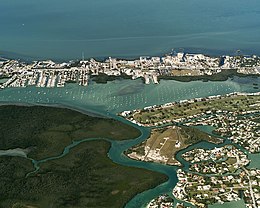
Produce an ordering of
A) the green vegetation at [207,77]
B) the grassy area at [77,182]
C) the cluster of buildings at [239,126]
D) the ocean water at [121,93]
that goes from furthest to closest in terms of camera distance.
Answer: the green vegetation at [207,77] → the ocean water at [121,93] → the cluster of buildings at [239,126] → the grassy area at [77,182]

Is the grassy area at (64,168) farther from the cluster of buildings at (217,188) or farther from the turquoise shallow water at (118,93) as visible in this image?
the turquoise shallow water at (118,93)

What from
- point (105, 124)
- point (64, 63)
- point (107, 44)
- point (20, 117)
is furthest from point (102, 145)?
point (107, 44)

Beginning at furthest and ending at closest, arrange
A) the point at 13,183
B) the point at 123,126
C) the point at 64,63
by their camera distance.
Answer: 1. the point at 64,63
2. the point at 123,126
3. the point at 13,183

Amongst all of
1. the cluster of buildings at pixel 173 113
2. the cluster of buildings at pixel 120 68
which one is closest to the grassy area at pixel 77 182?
the cluster of buildings at pixel 173 113

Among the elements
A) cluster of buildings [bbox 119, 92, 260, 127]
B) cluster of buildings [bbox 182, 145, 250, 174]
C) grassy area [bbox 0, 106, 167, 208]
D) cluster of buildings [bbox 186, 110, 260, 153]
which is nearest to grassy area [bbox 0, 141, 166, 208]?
grassy area [bbox 0, 106, 167, 208]

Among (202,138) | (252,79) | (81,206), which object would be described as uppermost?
(252,79)

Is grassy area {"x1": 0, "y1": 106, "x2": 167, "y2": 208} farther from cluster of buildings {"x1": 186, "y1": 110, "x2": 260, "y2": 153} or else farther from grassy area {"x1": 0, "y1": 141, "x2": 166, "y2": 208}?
cluster of buildings {"x1": 186, "y1": 110, "x2": 260, "y2": 153}

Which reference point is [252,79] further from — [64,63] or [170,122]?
[64,63]
